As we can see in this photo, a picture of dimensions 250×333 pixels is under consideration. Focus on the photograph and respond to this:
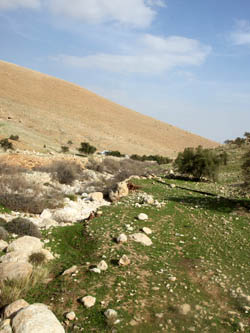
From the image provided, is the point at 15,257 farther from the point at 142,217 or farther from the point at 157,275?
the point at 142,217

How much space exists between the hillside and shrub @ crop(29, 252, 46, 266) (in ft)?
86.0

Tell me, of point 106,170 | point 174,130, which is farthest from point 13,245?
point 174,130

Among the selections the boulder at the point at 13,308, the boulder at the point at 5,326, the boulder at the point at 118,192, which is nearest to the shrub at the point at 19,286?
the boulder at the point at 13,308

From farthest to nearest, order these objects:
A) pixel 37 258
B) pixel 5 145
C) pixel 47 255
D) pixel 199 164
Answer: pixel 5 145 → pixel 199 164 → pixel 47 255 → pixel 37 258

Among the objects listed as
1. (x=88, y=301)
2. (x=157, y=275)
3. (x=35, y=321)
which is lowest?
(x=88, y=301)

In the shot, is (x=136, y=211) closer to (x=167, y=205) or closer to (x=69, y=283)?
(x=167, y=205)

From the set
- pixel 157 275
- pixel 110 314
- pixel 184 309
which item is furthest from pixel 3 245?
pixel 184 309

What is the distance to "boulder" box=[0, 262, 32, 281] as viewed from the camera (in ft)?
20.8

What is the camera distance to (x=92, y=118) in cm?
7288

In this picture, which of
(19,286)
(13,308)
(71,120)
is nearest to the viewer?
(13,308)

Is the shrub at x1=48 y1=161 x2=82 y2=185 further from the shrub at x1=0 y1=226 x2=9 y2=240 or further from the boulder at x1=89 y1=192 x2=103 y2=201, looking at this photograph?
the shrub at x1=0 y1=226 x2=9 y2=240

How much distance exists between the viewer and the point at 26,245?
780 cm

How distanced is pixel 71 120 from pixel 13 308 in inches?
2411

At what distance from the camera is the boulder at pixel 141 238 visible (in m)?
8.82
